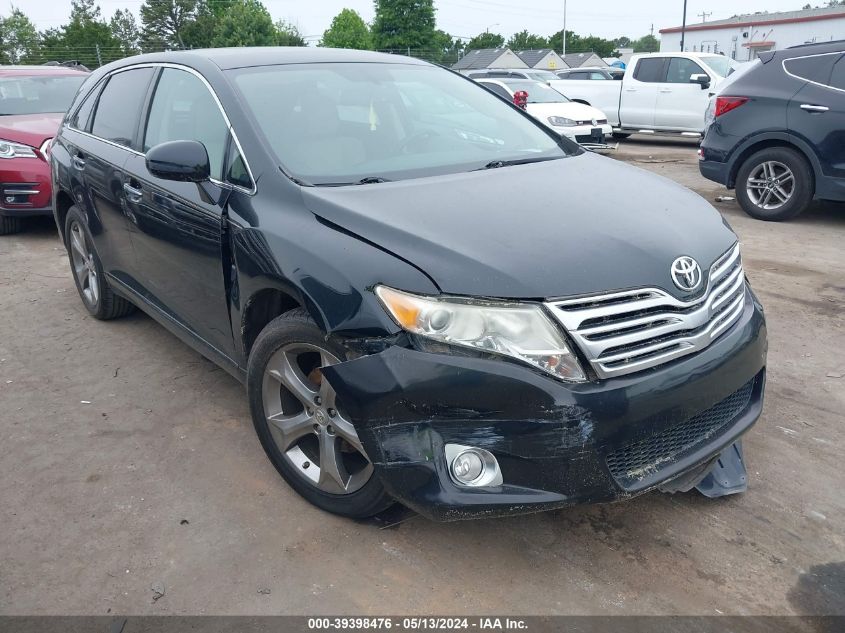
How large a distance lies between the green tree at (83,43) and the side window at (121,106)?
3422 centimetres

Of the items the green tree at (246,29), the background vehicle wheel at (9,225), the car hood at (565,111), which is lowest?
the background vehicle wheel at (9,225)

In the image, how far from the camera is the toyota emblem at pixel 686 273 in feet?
8.00

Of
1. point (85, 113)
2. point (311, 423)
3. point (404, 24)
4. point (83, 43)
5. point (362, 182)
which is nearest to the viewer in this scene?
point (311, 423)

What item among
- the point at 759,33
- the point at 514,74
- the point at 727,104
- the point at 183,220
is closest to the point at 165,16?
the point at 759,33

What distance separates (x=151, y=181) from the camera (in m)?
3.62

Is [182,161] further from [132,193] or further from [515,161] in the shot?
[515,161]

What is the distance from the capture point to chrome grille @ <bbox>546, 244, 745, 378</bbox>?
2.24 meters

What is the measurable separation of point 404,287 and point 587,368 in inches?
24.1

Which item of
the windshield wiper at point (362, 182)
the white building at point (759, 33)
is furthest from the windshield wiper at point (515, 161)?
the white building at point (759, 33)

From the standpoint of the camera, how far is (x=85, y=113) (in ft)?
15.8

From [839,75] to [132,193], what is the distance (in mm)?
6542

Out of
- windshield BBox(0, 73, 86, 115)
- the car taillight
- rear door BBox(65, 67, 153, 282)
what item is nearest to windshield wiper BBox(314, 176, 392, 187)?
rear door BBox(65, 67, 153, 282)

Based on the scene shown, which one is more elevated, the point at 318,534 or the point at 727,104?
the point at 727,104

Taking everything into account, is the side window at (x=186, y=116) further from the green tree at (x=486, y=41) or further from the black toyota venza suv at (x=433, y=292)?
the green tree at (x=486, y=41)
